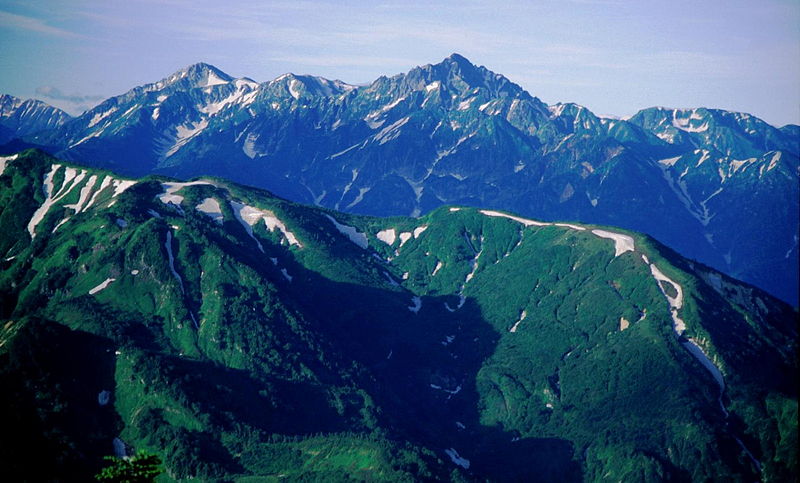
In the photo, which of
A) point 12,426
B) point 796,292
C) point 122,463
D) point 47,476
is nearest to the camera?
point 122,463

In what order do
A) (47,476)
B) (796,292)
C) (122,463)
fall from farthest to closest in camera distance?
(47,476) < (796,292) < (122,463)

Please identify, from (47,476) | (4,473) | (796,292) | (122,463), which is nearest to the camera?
(122,463)

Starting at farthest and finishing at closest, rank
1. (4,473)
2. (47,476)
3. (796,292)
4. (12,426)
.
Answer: (12,426) < (47,476) < (4,473) < (796,292)

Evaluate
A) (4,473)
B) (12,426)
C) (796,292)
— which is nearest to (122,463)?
(4,473)

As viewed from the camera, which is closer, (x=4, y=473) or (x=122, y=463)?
(x=122, y=463)

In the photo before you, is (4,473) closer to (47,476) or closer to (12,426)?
(47,476)

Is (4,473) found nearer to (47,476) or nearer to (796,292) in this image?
(47,476)

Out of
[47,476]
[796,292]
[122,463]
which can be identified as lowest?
[47,476]

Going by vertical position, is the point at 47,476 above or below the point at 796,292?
below

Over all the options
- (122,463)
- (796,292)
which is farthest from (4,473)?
(796,292)
